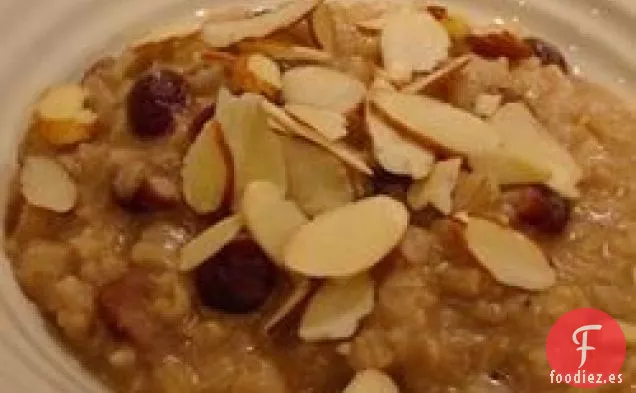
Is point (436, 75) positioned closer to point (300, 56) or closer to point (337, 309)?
point (300, 56)

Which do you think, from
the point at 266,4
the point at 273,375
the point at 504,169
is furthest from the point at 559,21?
the point at 273,375

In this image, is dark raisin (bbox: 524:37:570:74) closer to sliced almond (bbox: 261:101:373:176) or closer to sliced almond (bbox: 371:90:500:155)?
sliced almond (bbox: 371:90:500:155)

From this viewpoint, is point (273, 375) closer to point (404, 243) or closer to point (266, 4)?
point (404, 243)

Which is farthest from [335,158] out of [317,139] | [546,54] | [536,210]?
[546,54]

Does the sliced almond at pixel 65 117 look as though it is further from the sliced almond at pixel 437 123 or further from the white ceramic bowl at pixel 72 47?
the sliced almond at pixel 437 123

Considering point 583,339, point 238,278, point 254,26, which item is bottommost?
point 583,339

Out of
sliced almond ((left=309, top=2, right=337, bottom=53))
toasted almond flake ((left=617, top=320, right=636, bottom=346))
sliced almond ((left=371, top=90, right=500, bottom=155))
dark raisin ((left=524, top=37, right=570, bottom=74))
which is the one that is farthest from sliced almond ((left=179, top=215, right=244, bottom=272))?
dark raisin ((left=524, top=37, right=570, bottom=74))

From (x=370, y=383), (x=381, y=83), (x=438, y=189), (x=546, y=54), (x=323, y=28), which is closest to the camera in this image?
(x=370, y=383)

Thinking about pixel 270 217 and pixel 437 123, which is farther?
pixel 437 123
